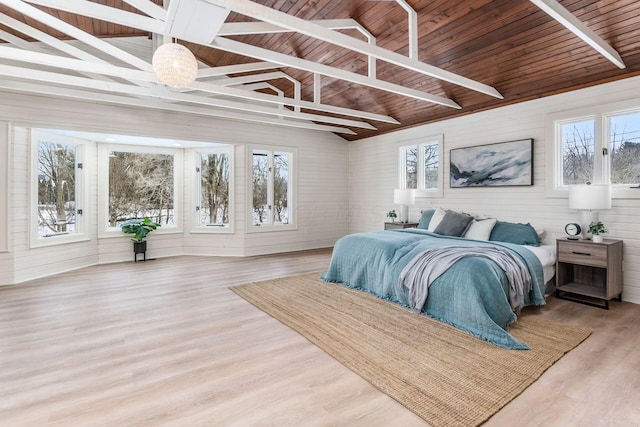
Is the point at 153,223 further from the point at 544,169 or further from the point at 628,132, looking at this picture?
the point at 628,132

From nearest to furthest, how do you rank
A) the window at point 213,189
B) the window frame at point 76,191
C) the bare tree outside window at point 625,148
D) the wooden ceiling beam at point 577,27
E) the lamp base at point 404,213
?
the wooden ceiling beam at point 577,27 → the bare tree outside window at point 625,148 → the window frame at point 76,191 → the lamp base at point 404,213 → the window at point 213,189

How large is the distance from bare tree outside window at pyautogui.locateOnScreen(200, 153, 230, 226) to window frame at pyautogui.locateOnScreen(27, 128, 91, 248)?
200 cm

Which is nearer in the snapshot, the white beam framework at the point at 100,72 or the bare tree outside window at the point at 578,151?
the white beam framework at the point at 100,72

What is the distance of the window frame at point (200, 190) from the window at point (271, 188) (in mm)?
404

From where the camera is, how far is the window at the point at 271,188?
7.02 m

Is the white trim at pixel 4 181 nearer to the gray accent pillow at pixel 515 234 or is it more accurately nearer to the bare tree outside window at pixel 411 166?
the bare tree outside window at pixel 411 166

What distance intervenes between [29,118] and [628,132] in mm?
7920

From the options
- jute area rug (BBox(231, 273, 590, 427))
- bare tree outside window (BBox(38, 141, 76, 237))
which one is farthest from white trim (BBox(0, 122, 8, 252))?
jute area rug (BBox(231, 273, 590, 427))

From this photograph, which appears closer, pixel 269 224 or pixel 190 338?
pixel 190 338

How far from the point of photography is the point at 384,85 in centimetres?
430

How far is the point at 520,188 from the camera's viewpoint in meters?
4.82

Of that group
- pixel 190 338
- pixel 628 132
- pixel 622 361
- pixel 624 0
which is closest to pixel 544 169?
pixel 628 132

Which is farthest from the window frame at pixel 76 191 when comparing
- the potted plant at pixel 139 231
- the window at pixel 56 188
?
the potted plant at pixel 139 231

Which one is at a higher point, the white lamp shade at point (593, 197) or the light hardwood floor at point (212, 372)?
the white lamp shade at point (593, 197)
